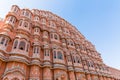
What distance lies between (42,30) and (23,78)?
10379 millimetres

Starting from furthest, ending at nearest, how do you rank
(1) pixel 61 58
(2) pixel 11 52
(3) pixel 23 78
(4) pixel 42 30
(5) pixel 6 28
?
(4) pixel 42 30 → (1) pixel 61 58 → (5) pixel 6 28 → (2) pixel 11 52 → (3) pixel 23 78

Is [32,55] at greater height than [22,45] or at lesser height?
lesser

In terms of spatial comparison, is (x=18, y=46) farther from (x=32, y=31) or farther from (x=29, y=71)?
(x=32, y=31)

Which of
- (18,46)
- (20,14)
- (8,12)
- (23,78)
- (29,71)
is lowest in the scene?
(23,78)

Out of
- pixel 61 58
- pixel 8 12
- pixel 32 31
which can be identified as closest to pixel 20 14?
pixel 8 12

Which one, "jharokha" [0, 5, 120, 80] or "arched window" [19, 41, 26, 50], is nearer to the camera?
"jharokha" [0, 5, 120, 80]

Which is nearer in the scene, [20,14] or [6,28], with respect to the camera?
[6,28]

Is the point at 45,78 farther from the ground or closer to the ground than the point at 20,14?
closer to the ground

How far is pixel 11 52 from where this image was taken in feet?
42.1

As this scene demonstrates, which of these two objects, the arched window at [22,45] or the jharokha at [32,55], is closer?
the jharokha at [32,55]

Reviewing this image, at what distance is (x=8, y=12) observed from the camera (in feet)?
57.0

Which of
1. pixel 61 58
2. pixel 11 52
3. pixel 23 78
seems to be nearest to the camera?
pixel 23 78

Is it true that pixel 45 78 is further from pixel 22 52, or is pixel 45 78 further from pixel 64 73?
pixel 22 52

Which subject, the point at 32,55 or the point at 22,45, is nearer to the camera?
the point at 22,45
